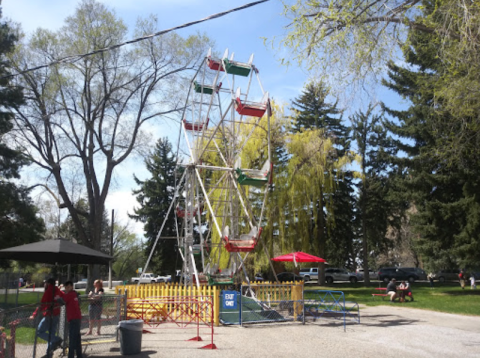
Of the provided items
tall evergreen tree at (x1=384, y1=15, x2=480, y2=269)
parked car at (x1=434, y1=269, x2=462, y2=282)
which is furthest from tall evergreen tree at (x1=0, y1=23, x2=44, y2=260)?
parked car at (x1=434, y1=269, x2=462, y2=282)

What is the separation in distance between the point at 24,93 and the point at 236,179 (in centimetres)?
1480

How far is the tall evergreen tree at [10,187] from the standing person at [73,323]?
57.3 feet

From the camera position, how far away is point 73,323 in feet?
25.4

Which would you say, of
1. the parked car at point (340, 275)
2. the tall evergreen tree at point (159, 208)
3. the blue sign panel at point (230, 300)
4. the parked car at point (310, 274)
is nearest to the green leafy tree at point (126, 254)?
the tall evergreen tree at point (159, 208)

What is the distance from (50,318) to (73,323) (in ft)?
1.55

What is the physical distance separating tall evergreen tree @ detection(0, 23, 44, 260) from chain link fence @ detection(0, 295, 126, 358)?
613 inches

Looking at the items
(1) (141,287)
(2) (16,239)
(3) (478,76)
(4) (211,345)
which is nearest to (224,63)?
(1) (141,287)

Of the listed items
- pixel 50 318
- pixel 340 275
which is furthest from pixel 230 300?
pixel 340 275

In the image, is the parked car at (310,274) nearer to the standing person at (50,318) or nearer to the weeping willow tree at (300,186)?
the weeping willow tree at (300,186)

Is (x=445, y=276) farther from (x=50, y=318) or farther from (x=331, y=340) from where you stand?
(x=50, y=318)

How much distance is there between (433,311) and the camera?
17.2 m

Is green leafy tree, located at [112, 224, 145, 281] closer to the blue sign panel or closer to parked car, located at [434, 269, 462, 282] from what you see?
parked car, located at [434, 269, 462, 282]

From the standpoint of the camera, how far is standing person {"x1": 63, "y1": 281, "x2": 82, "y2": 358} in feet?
24.9

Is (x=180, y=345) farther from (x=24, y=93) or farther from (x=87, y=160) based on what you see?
(x=24, y=93)
